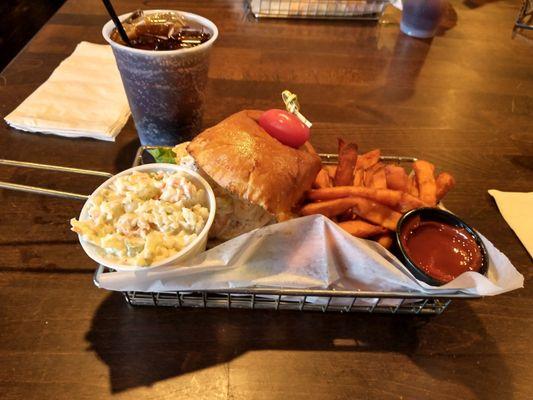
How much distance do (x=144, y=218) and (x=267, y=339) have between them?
0.50 meters

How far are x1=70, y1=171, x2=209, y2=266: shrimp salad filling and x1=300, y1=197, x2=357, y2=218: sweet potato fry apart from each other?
33 centimetres

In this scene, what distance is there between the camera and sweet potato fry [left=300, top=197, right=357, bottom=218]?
4.07 feet

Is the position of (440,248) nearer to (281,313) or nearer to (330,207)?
(330,207)

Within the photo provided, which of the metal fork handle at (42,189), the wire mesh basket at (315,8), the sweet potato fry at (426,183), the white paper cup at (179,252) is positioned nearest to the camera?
the white paper cup at (179,252)

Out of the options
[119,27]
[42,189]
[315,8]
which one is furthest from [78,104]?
[315,8]

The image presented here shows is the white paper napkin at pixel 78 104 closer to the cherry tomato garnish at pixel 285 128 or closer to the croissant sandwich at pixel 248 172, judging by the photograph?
the croissant sandwich at pixel 248 172

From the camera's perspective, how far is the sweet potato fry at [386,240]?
4.11 feet

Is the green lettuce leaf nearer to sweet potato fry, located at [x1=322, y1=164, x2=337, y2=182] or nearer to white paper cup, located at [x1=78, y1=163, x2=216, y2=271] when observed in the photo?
white paper cup, located at [x1=78, y1=163, x2=216, y2=271]

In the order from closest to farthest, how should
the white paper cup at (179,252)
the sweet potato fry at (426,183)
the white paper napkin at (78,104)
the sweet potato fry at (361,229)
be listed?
the white paper cup at (179,252) → the sweet potato fry at (361,229) → the sweet potato fry at (426,183) → the white paper napkin at (78,104)

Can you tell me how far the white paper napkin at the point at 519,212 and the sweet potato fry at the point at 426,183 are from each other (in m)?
0.44

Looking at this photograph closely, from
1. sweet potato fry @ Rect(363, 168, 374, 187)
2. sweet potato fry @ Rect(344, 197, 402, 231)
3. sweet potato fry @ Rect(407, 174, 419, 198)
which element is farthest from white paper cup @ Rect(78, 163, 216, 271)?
sweet potato fry @ Rect(407, 174, 419, 198)

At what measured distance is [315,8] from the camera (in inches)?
114

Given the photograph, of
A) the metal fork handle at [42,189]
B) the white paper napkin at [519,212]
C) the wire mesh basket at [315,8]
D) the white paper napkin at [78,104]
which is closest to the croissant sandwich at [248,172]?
the metal fork handle at [42,189]

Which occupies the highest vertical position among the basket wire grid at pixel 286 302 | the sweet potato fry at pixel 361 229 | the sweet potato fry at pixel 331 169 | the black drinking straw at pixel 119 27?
the black drinking straw at pixel 119 27
